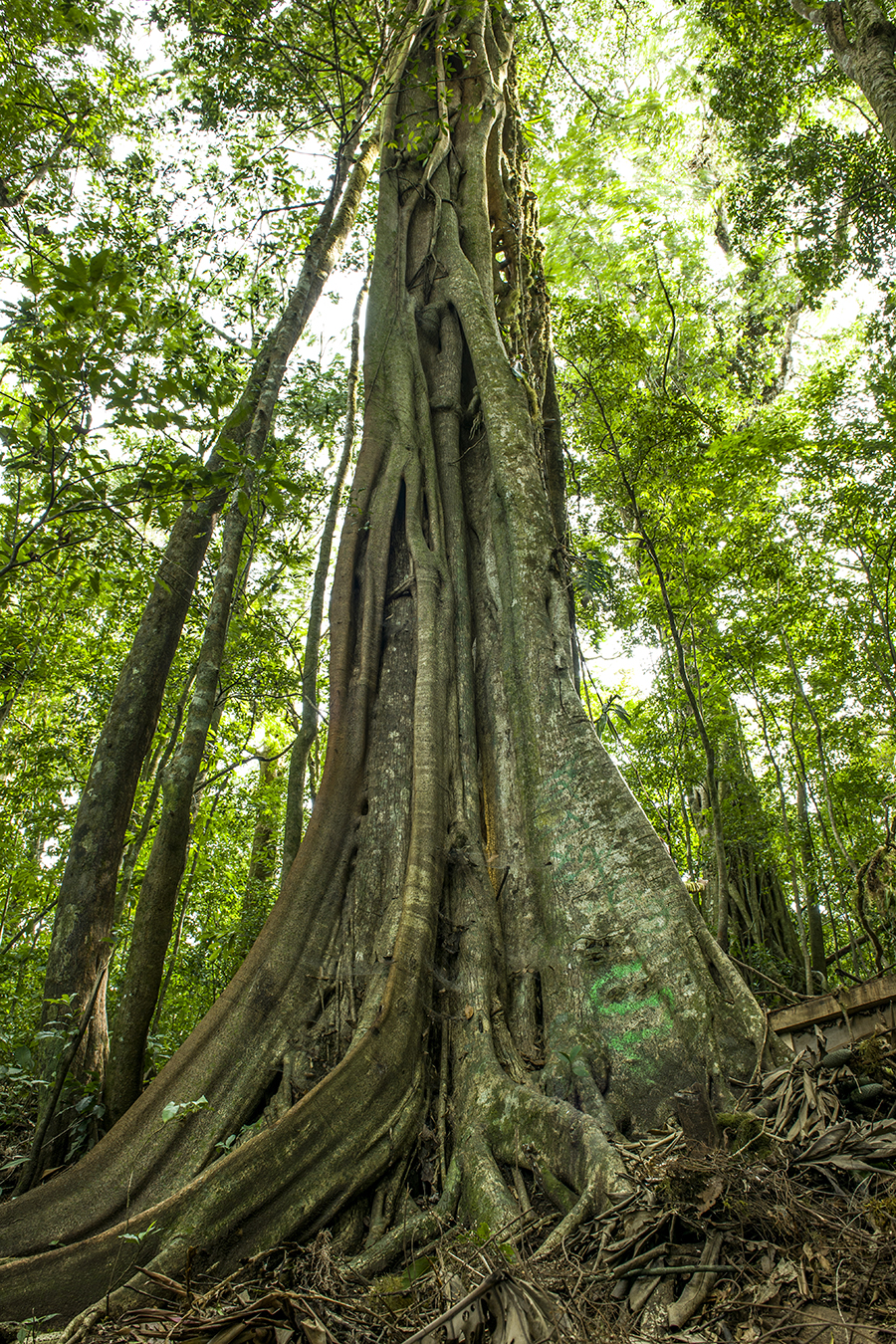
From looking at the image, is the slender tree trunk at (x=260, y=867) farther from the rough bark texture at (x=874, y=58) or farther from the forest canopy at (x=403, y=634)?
the rough bark texture at (x=874, y=58)

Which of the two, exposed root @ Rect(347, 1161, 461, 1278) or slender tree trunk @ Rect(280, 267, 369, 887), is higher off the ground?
A: slender tree trunk @ Rect(280, 267, 369, 887)

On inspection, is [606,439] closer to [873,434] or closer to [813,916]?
[873,434]

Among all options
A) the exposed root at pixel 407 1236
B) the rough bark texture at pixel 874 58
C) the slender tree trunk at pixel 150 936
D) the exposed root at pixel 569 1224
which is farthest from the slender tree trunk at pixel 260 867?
the rough bark texture at pixel 874 58

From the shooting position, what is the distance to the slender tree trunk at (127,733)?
388 cm

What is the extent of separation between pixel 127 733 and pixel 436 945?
2578mm

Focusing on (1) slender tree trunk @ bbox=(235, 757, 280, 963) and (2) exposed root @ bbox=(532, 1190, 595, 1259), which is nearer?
(2) exposed root @ bbox=(532, 1190, 595, 1259)

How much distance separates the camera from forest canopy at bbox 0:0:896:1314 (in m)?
2.67

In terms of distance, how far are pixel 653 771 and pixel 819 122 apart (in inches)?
318

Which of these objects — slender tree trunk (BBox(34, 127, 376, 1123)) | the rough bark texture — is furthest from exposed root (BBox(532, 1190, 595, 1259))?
the rough bark texture

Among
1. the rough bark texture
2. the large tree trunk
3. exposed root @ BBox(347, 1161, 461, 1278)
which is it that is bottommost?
exposed root @ BBox(347, 1161, 461, 1278)

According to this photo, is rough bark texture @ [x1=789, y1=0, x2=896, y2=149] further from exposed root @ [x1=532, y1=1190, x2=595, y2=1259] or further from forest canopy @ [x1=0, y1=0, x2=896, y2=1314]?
exposed root @ [x1=532, y1=1190, x2=595, y2=1259]

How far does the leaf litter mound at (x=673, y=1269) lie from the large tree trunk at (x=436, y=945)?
192mm

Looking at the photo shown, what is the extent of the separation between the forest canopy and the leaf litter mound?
0.75ft

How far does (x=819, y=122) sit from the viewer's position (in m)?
8.53
